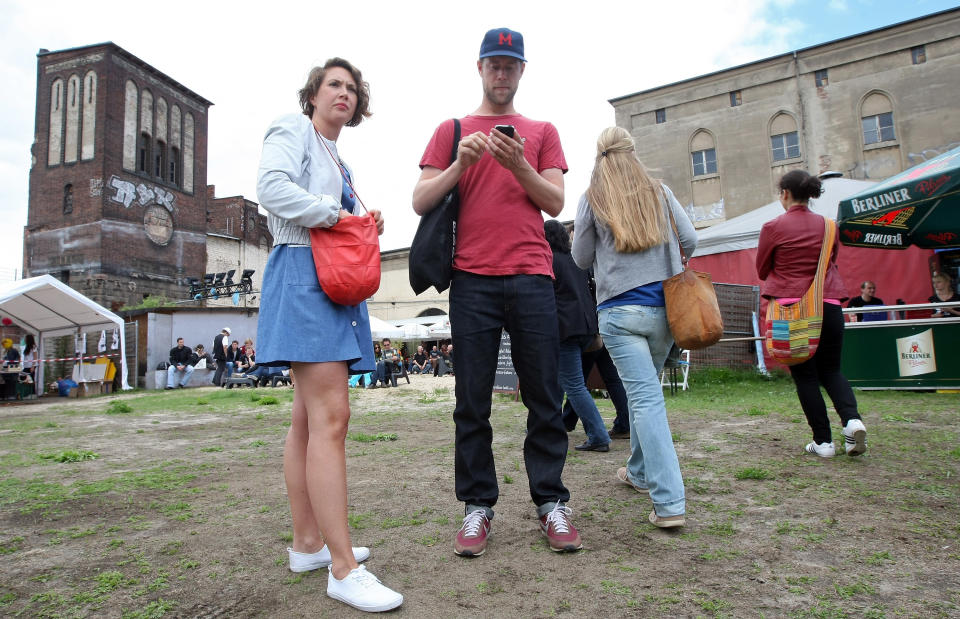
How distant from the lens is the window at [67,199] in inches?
1378

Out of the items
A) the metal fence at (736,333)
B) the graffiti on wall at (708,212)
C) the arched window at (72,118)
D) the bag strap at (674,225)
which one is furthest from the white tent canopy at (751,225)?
the arched window at (72,118)

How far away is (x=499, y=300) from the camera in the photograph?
252cm

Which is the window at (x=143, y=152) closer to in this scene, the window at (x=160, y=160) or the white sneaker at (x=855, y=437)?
the window at (x=160, y=160)

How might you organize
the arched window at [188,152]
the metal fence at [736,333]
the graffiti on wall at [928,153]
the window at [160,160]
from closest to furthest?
the metal fence at [736,333] → the graffiti on wall at [928,153] → the window at [160,160] → the arched window at [188,152]

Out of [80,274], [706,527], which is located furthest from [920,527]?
[80,274]

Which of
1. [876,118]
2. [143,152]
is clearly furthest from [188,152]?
[876,118]

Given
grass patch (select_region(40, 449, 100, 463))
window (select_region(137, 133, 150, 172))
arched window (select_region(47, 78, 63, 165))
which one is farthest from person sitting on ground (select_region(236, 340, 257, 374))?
arched window (select_region(47, 78, 63, 165))

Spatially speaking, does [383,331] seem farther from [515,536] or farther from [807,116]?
[807,116]

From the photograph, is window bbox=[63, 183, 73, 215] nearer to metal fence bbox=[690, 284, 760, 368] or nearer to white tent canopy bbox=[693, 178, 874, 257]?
white tent canopy bbox=[693, 178, 874, 257]

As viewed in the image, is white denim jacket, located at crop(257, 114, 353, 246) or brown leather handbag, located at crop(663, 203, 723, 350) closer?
white denim jacket, located at crop(257, 114, 353, 246)

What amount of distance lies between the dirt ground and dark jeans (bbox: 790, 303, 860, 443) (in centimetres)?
28

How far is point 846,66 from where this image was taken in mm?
28359

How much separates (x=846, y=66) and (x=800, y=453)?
3213 cm

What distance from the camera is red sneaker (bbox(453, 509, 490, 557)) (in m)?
2.26
